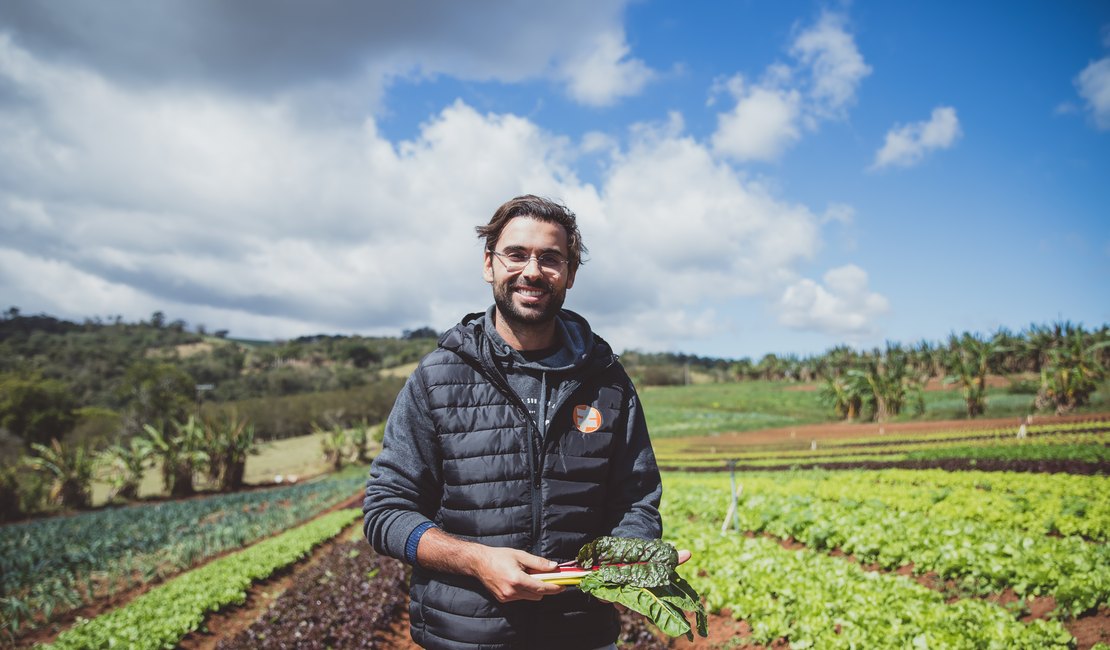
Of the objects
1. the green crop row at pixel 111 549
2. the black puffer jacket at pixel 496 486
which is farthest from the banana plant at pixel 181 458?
the black puffer jacket at pixel 496 486

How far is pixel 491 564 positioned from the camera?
1634 mm

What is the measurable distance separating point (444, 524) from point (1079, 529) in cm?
1021

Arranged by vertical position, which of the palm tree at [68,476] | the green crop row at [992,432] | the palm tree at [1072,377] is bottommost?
the palm tree at [68,476]

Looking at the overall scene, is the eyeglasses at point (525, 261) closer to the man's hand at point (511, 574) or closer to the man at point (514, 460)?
the man at point (514, 460)

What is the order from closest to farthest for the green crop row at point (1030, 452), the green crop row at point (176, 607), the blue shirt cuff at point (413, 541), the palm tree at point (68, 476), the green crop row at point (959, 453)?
the blue shirt cuff at point (413, 541), the green crop row at point (176, 607), the green crop row at point (1030, 452), the green crop row at point (959, 453), the palm tree at point (68, 476)

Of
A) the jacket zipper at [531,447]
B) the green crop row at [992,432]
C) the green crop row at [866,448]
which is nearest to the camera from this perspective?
the jacket zipper at [531,447]

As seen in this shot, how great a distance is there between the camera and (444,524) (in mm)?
2006

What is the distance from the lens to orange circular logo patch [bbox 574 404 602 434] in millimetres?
2039

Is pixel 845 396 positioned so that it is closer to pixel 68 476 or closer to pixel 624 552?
pixel 68 476

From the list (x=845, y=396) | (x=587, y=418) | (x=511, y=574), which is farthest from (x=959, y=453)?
(x=845, y=396)

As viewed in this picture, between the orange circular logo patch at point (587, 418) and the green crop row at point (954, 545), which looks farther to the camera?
the green crop row at point (954, 545)

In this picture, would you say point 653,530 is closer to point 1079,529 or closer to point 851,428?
point 1079,529

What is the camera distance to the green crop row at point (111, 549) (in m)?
9.00

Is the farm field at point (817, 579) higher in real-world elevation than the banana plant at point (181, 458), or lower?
higher
